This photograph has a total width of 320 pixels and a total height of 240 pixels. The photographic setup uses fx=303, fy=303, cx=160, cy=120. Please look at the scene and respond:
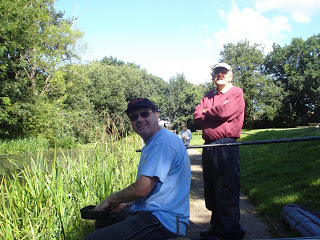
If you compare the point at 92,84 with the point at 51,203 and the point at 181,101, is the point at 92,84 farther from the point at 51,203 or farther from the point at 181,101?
the point at 51,203

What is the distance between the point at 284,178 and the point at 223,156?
142 inches

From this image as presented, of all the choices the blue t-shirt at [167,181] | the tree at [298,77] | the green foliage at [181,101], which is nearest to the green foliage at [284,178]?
the blue t-shirt at [167,181]

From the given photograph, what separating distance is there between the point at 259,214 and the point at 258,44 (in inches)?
1838

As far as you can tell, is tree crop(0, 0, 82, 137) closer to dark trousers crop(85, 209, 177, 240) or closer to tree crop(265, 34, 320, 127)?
dark trousers crop(85, 209, 177, 240)

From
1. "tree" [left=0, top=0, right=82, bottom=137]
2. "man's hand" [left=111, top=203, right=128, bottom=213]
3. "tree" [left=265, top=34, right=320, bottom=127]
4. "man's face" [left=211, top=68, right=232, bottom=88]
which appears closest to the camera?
"man's hand" [left=111, top=203, right=128, bottom=213]

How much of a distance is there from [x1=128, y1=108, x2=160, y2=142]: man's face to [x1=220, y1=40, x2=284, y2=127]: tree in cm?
4183

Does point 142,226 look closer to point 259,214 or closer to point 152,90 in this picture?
point 259,214

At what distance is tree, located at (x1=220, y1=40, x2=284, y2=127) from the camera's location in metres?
43.2

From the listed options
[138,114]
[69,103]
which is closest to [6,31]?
[69,103]

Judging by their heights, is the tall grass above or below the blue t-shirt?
below

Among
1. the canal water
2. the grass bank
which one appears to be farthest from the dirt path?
the canal water

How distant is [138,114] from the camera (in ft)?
7.35

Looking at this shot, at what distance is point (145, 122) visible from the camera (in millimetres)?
2211

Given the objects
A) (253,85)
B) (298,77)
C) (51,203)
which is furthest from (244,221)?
(298,77)
